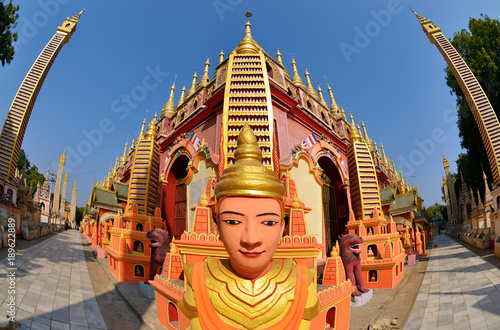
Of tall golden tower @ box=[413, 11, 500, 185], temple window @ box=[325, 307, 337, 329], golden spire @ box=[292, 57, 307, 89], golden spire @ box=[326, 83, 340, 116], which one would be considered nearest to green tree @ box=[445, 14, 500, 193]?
tall golden tower @ box=[413, 11, 500, 185]

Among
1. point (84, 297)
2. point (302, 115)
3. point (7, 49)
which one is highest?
point (7, 49)

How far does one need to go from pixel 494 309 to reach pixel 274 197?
7087mm

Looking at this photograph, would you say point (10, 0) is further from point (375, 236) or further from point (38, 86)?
point (375, 236)

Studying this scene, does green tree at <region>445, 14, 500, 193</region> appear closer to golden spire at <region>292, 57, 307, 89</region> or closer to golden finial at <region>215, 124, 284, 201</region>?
golden spire at <region>292, 57, 307, 89</region>

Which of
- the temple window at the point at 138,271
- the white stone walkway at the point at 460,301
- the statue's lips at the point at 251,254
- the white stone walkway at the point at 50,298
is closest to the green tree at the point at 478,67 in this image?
the white stone walkway at the point at 460,301

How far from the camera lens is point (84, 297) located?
804 cm

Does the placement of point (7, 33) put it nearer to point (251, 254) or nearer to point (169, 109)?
point (169, 109)

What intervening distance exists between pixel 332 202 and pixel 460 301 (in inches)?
272

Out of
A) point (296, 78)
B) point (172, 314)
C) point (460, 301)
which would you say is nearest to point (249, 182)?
point (172, 314)

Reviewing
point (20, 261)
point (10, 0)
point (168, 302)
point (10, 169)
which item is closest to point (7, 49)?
point (10, 0)

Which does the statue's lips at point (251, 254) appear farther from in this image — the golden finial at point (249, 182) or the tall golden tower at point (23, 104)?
the tall golden tower at point (23, 104)

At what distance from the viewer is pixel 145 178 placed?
11172mm

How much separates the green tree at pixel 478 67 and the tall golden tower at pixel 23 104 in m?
24.8

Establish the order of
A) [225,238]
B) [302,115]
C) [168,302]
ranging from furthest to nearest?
[302,115], [168,302], [225,238]
